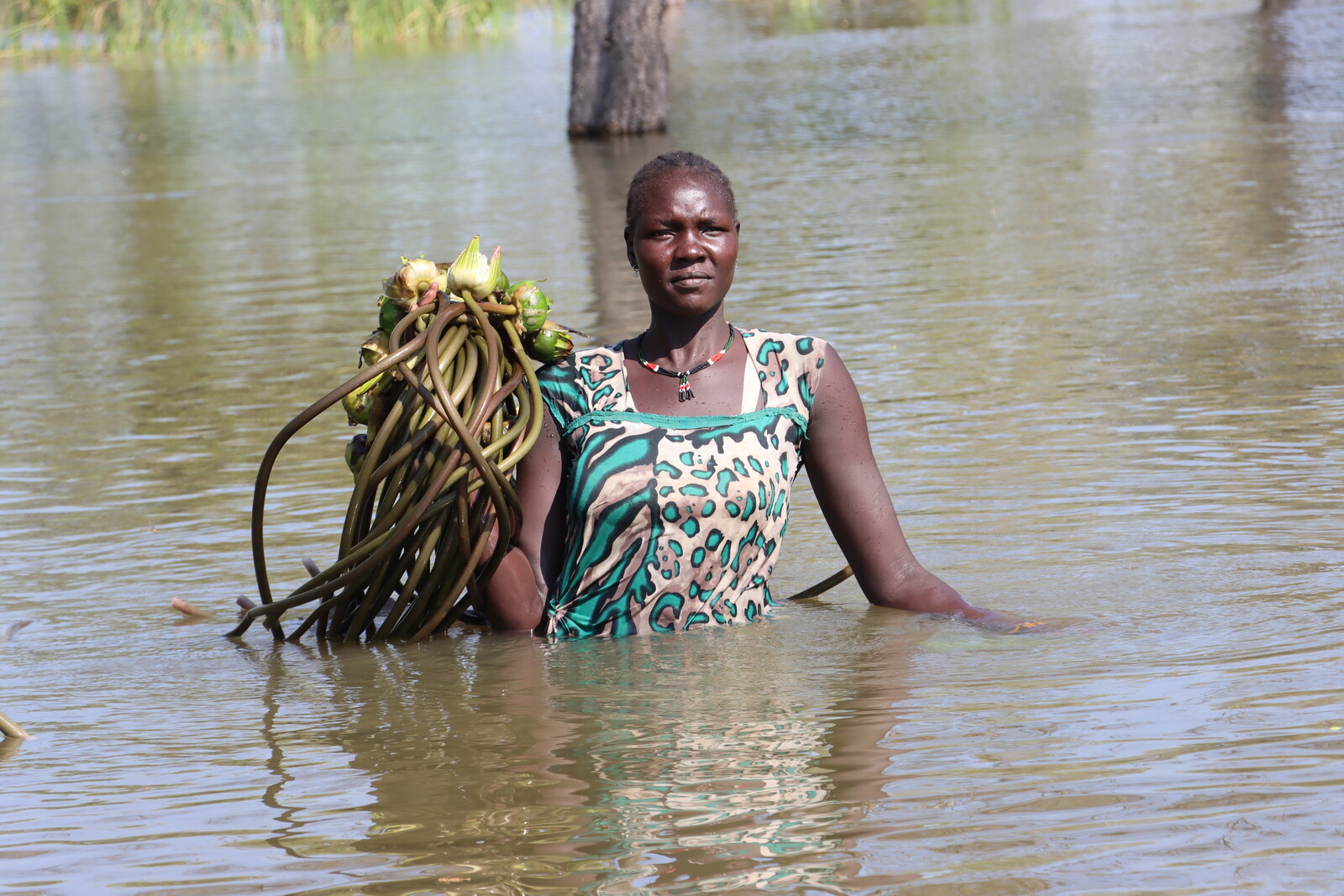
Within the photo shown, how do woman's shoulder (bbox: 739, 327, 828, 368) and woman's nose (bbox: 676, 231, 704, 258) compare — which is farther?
woman's shoulder (bbox: 739, 327, 828, 368)

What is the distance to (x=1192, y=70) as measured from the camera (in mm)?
18234

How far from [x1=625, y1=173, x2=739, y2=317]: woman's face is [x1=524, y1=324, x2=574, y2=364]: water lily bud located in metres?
0.27

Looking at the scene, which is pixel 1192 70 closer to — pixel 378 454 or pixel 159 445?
pixel 159 445

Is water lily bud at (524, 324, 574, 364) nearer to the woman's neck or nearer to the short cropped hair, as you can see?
the woman's neck

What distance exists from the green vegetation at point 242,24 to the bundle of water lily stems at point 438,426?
26497mm

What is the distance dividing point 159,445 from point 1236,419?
3805mm

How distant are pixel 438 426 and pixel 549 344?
0.29 meters

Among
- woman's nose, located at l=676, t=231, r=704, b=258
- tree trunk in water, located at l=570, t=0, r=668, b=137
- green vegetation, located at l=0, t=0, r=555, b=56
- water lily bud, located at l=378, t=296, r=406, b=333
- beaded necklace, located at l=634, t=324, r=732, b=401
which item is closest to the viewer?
woman's nose, located at l=676, t=231, r=704, b=258

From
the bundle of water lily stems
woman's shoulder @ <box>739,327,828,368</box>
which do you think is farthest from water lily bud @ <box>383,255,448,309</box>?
woman's shoulder @ <box>739,327,828,368</box>

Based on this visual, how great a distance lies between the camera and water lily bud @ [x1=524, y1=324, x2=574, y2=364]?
362 cm

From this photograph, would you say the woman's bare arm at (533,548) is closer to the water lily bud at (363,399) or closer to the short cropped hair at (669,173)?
the water lily bud at (363,399)

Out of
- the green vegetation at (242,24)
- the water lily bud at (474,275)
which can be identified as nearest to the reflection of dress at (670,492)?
the water lily bud at (474,275)

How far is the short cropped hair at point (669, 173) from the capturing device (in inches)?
136

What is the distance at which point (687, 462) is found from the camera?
343 cm
